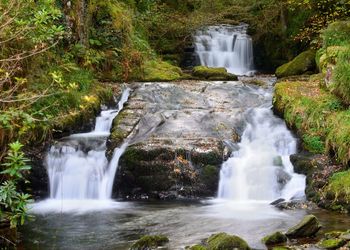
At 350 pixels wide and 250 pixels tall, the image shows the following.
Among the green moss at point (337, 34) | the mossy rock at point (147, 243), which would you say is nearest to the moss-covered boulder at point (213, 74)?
the green moss at point (337, 34)

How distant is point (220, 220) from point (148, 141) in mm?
2998

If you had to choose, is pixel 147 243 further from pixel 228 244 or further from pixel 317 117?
pixel 317 117

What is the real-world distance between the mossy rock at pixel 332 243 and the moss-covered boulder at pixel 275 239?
20.9 inches

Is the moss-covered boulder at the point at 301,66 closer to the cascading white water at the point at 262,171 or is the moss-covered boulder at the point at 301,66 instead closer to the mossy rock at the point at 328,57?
the mossy rock at the point at 328,57

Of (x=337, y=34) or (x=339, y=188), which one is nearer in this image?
(x=339, y=188)

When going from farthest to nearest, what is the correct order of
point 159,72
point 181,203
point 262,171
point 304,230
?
point 159,72, point 262,171, point 181,203, point 304,230

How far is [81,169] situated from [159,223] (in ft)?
9.75

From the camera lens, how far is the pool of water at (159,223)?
7371mm

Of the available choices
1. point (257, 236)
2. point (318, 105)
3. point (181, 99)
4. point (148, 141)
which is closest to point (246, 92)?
point (181, 99)

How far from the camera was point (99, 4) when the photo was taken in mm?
16328

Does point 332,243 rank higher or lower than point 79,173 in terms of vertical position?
lower

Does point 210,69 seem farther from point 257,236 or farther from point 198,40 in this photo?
point 257,236

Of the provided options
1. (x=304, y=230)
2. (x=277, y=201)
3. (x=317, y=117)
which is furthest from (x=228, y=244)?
(x=317, y=117)

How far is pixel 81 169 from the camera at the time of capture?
10.6 meters
